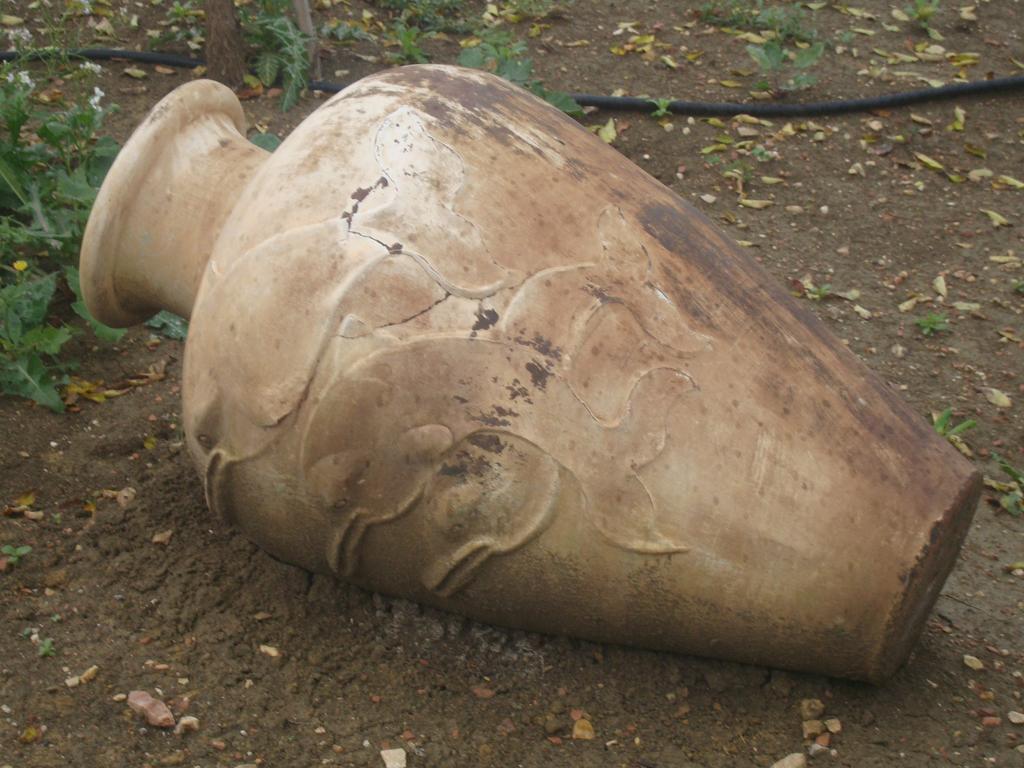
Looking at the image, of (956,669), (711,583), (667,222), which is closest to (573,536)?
(711,583)

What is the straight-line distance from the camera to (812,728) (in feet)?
7.24

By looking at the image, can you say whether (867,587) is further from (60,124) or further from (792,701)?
(60,124)

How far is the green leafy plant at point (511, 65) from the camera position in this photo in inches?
173

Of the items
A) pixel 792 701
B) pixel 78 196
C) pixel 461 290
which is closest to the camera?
pixel 461 290

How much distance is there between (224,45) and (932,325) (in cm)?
265

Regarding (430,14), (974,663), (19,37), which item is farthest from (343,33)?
(974,663)

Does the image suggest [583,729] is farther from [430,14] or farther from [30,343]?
[430,14]

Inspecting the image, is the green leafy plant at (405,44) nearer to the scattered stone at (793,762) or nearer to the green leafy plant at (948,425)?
the green leafy plant at (948,425)

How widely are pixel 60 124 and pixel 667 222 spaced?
2.08 m

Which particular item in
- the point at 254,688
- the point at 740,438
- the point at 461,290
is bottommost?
the point at 254,688

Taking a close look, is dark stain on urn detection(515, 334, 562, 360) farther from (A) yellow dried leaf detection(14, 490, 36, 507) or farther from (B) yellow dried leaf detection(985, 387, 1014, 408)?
(B) yellow dried leaf detection(985, 387, 1014, 408)

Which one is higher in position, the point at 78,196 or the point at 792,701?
the point at 78,196

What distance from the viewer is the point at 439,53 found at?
491 cm

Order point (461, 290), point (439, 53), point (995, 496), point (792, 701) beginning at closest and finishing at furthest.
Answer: point (461, 290), point (792, 701), point (995, 496), point (439, 53)
